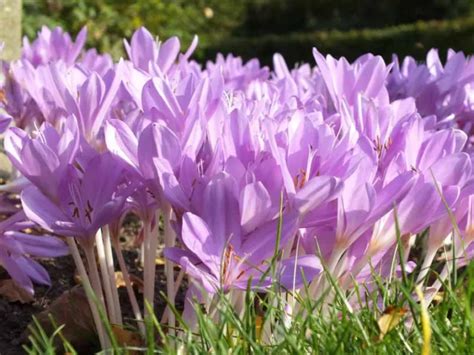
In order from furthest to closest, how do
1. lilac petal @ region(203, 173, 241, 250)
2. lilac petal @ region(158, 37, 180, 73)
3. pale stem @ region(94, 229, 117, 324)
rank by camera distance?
lilac petal @ region(158, 37, 180, 73), pale stem @ region(94, 229, 117, 324), lilac petal @ region(203, 173, 241, 250)

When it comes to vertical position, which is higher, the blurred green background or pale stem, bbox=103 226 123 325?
pale stem, bbox=103 226 123 325

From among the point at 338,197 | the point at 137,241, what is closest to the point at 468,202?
the point at 338,197

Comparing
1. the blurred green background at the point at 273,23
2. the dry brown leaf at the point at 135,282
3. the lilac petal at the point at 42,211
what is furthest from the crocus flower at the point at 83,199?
the blurred green background at the point at 273,23

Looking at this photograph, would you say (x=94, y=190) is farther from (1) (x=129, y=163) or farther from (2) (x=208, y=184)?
(2) (x=208, y=184)

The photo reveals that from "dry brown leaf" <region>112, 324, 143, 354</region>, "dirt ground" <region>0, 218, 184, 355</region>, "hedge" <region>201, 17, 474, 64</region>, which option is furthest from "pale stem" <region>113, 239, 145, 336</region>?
"hedge" <region>201, 17, 474, 64</region>

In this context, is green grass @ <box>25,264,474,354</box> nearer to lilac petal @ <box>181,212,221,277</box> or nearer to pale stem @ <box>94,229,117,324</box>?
lilac petal @ <box>181,212,221,277</box>
